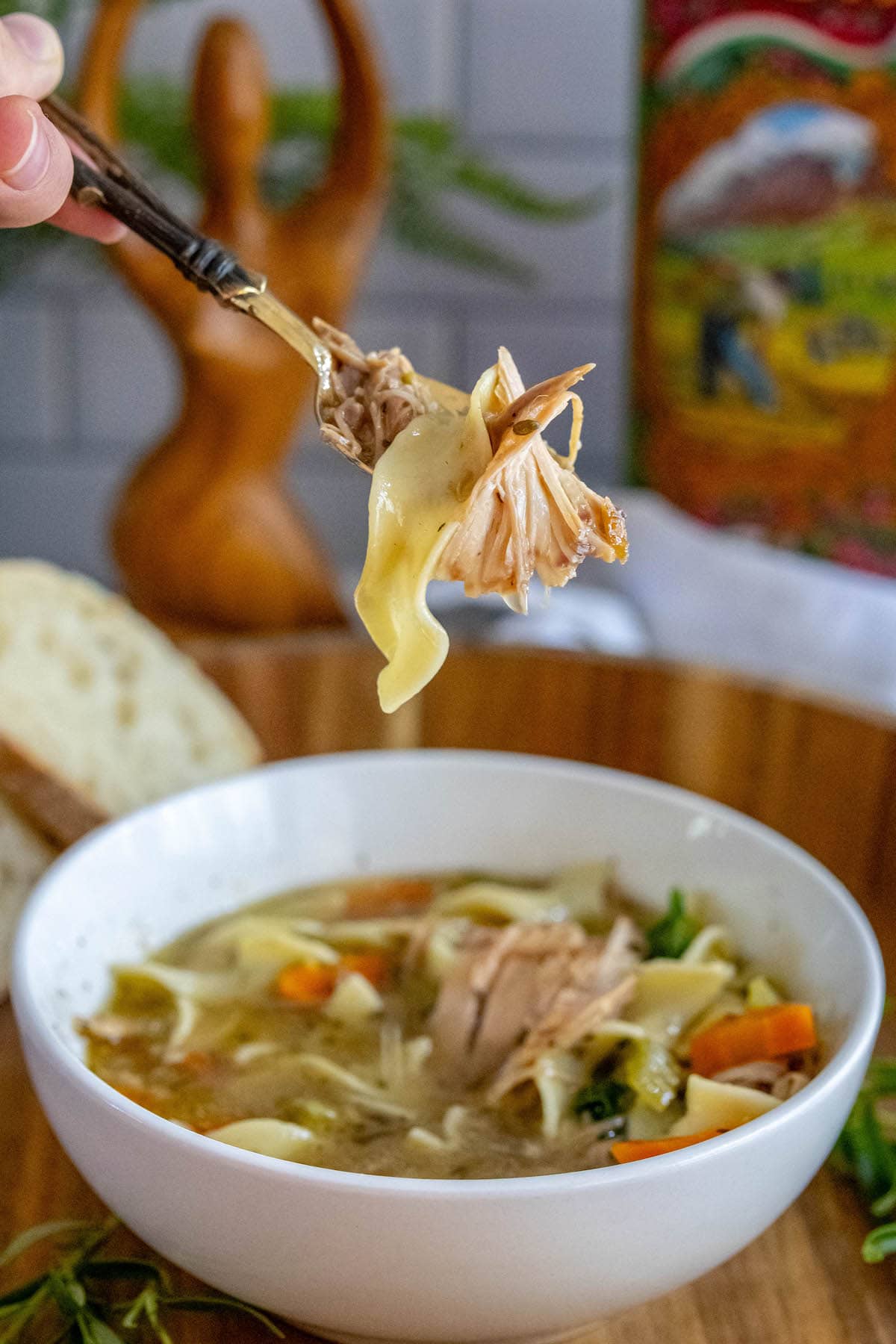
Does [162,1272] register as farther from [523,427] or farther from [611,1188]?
[523,427]

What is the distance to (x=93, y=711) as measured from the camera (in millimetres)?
2008

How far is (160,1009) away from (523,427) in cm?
84

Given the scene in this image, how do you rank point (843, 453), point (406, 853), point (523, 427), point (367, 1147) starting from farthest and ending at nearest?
point (843, 453), point (406, 853), point (367, 1147), point (523, 427)

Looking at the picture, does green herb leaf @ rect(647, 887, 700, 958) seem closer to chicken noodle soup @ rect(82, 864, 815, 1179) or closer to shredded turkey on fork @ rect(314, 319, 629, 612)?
chicken noodle soup @ rect(82, 864, 815, 1179)

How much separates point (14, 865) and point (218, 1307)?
0.79 meters

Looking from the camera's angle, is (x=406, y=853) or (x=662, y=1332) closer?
(x=662, y=1332)

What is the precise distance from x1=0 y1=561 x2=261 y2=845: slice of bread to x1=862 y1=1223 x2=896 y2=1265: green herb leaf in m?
A: 1.12

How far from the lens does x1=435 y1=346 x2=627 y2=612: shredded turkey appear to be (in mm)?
1163

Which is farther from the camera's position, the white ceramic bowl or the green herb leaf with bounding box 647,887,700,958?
the green herb leaf with bounding box 647,887,700,958

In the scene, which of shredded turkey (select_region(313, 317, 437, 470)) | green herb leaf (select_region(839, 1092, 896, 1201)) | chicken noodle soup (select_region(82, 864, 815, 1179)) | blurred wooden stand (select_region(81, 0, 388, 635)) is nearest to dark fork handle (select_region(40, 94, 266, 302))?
shredded turkey (select_region(313, 317, 437, 470))

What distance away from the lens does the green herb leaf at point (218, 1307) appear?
3.72ft

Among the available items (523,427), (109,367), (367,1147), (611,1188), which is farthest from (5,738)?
(109,367)

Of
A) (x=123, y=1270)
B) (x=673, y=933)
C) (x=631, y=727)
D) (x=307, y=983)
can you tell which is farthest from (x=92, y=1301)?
(x=631, y=727)

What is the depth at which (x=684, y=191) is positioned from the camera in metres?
2.71
